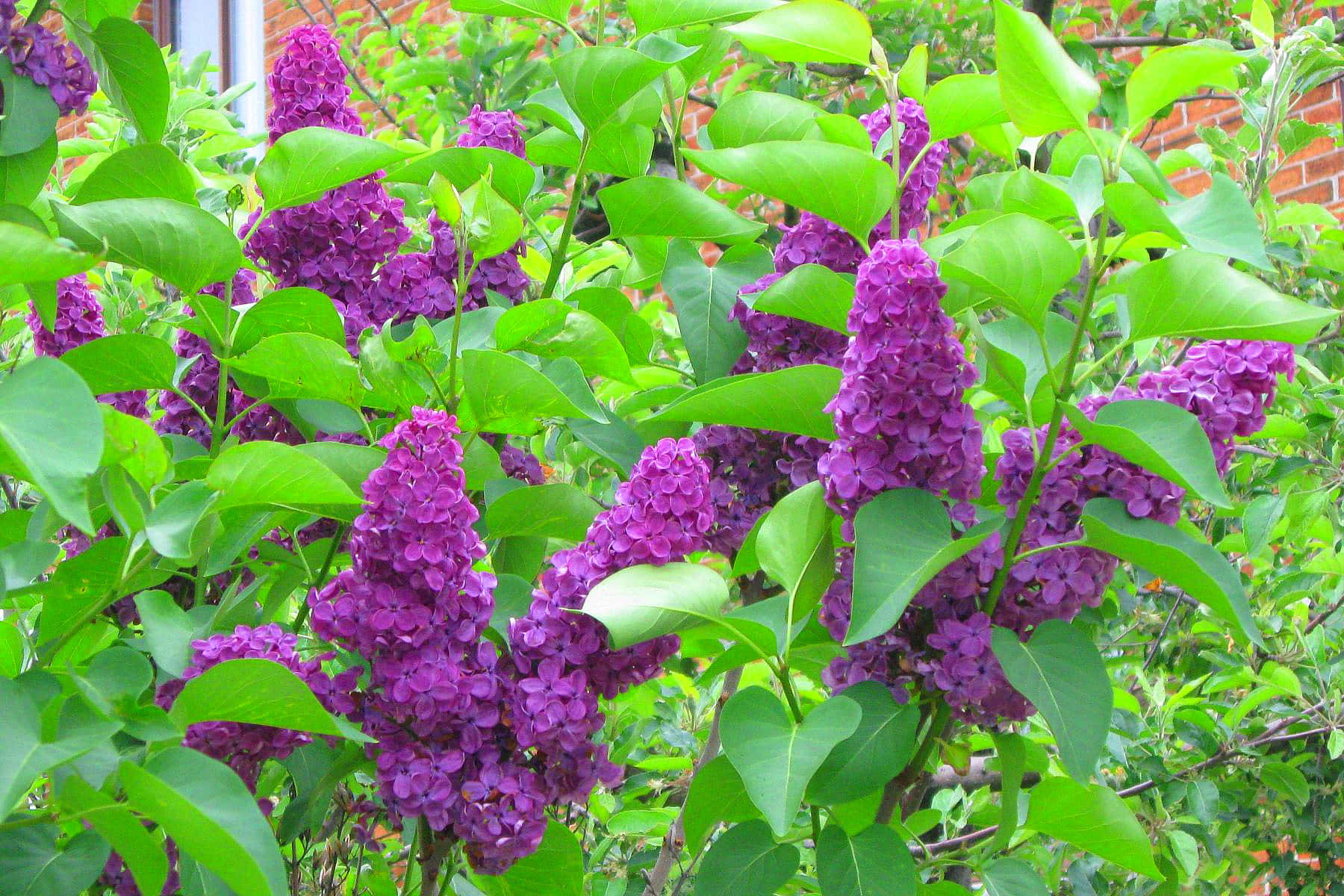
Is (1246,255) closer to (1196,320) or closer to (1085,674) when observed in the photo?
(1196,320)

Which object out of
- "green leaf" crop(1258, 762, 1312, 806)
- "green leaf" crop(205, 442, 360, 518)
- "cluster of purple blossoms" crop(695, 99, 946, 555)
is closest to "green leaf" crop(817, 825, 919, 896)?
"cluster of purple blossoms" crop(695, 99, 946, 555)

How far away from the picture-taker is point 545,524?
32.4 inches

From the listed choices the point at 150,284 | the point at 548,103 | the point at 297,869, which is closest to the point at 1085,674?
the point at 548,103

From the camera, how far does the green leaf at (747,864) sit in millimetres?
746

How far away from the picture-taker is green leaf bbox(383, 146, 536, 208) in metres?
0.85

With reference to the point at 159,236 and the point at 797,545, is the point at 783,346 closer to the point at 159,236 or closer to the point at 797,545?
the point at 797,545

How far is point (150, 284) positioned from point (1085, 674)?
1.34 m

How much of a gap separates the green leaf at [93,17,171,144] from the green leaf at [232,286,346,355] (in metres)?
0.16

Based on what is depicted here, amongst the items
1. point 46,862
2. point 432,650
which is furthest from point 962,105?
point 46,862

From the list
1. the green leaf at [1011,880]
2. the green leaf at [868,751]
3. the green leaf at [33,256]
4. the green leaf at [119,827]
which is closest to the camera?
the green leaf at [33,256]

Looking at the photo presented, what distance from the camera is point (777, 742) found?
66cm

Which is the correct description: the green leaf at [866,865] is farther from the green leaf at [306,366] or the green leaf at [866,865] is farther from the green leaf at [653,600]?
the green leaf at [306,366]

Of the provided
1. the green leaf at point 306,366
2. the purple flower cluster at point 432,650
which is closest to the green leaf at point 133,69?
the green leaf at point 306,366

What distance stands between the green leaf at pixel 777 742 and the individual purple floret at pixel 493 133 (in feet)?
1.53
